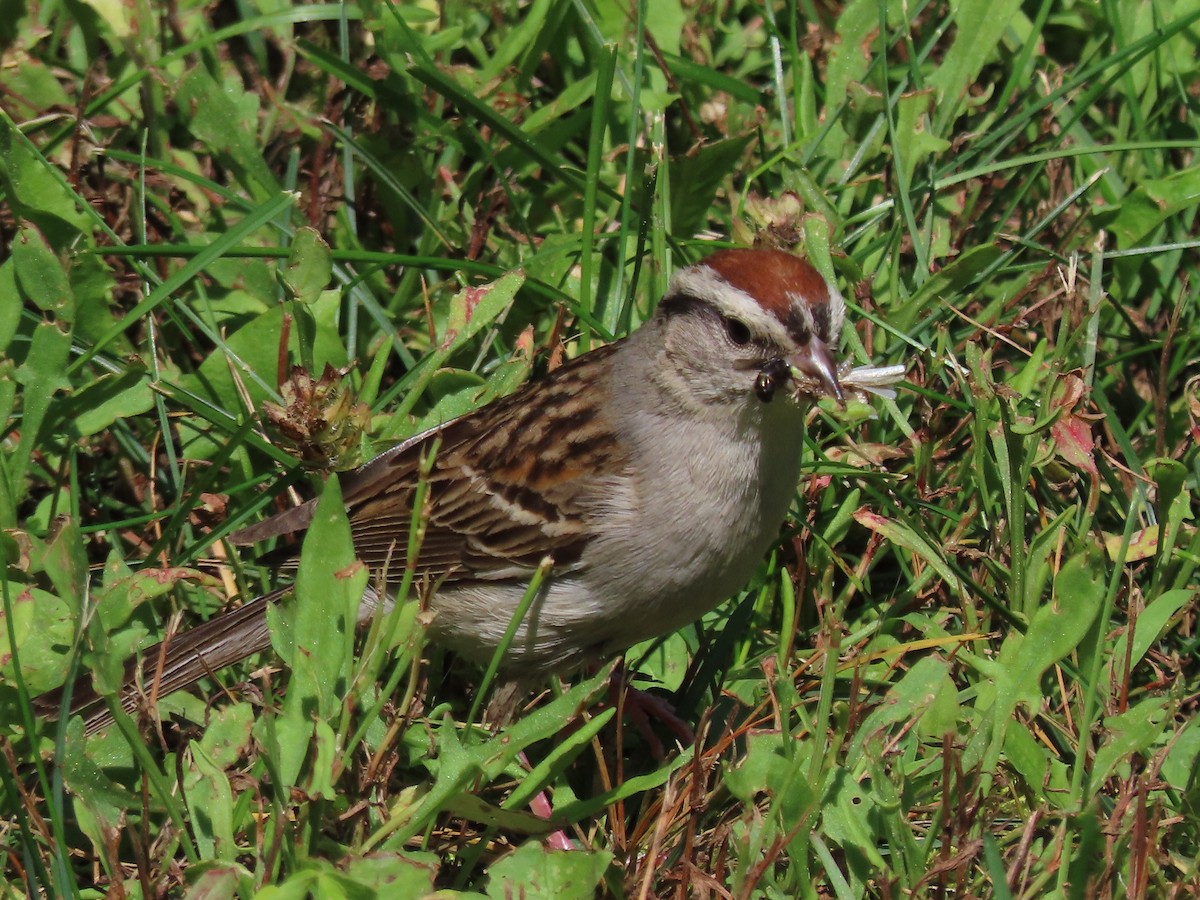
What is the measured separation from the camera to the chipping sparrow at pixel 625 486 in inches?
120

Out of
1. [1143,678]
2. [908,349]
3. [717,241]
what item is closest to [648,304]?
[717,241]

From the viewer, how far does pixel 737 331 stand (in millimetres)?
3064

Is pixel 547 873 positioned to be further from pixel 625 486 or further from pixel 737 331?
pixel 737 331

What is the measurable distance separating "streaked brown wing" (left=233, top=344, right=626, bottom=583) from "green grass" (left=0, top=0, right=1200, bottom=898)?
15 centimetres

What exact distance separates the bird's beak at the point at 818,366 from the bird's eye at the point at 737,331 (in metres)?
0.12

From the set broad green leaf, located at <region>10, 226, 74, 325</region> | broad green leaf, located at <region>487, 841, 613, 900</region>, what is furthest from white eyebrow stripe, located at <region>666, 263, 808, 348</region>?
broad green leaf, located at <region>10, 226, 74, 325</region>

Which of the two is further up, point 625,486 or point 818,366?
point 818,366

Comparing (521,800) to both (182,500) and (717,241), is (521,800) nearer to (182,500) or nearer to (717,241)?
(182,500)

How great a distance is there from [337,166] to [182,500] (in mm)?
1284

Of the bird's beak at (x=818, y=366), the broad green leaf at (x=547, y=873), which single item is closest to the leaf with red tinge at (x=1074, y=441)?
the bird's beak at (x=818, y=366)

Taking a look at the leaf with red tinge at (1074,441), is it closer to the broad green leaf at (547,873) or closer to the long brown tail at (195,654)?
the broad green leaf at (547,873)

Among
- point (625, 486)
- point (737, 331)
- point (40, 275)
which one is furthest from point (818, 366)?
point (40, 275)

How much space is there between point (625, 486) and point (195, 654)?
0.94 m

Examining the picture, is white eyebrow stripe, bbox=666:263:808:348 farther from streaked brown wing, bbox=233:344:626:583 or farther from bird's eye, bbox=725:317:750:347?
streaked brown wing, bbox=233:344:626:583
